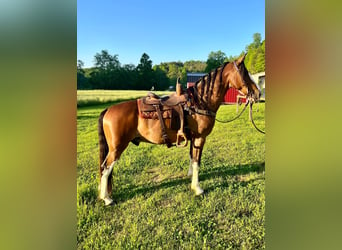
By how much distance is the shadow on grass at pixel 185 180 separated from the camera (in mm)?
1920

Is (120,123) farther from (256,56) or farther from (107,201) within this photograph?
(256,56)

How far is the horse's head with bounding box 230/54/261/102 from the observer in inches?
72.4

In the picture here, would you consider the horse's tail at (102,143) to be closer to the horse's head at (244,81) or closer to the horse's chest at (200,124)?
the horse's chest at (200,124)

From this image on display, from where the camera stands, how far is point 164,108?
6.40ft

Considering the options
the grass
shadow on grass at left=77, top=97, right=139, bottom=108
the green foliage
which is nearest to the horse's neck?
the green foliage

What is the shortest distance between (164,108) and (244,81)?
2.28 feet

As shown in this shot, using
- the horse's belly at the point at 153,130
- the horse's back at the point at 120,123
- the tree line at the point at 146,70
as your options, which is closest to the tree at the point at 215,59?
the tree line at the point at 146,70

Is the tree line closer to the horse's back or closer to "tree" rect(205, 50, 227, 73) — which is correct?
"tree" rect(205, 50, 227, 73)

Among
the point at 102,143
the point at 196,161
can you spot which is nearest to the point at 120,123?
the point at 102,143
